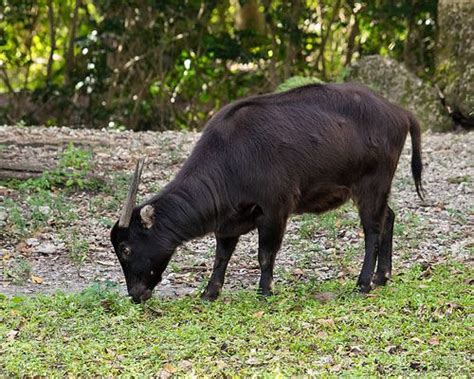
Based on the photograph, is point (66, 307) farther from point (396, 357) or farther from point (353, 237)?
point (353, 237)

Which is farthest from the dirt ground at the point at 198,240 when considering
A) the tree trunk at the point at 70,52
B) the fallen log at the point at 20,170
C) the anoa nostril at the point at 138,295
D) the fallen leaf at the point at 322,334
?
the tree trunk at the point at 70,52

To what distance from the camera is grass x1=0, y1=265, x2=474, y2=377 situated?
225 inches

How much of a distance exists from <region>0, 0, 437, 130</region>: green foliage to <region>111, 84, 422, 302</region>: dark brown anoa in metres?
8.05

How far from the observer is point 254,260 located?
8.66m

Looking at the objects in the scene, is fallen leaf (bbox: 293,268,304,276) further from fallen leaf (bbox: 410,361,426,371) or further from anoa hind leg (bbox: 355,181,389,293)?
fallen leaf (bbox: 410,361,426,371)

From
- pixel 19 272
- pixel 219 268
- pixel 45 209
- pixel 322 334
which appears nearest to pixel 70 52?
pixel 45 209

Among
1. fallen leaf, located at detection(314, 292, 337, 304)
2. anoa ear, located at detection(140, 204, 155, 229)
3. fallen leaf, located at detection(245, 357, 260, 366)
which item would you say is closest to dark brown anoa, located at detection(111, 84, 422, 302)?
anoa ear, located at detection(140, 204, 155, 229)

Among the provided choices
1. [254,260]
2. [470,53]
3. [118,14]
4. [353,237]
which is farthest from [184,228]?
[118,14]

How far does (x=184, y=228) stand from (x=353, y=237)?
2.43 meters

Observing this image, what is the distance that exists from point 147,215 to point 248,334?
51.3 inches

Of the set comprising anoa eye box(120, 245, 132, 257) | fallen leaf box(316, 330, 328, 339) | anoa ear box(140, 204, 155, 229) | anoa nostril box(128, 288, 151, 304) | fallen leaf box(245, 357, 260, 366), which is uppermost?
anoa ear box(140, 204, 155, 229)

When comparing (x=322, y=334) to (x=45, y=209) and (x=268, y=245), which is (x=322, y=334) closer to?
(x=268, y=245)

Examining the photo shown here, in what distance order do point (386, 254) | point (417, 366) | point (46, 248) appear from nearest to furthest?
point (417, 366) < point (386, 254) < point (46, 248)

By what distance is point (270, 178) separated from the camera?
23.1ft
